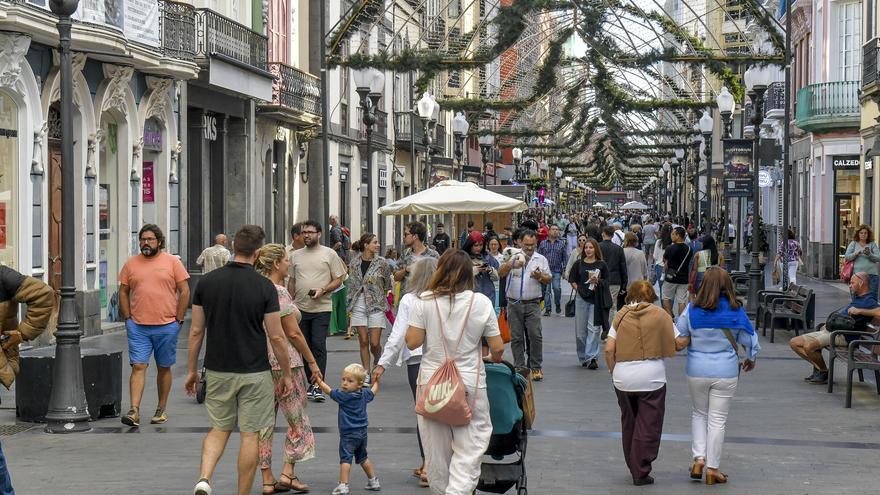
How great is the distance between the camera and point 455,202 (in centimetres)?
2198

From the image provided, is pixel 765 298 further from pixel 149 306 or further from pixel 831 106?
pixel 831 106

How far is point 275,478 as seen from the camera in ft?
32.7

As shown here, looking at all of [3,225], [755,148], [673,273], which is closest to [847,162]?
[755,148]

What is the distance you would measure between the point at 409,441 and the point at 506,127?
48922mm

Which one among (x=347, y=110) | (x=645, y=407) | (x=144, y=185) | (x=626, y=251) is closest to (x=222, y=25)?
(x=144, y=185)

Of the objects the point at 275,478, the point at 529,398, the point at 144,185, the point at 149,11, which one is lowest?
the point at 275,478

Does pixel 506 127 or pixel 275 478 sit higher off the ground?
pixel 506 127

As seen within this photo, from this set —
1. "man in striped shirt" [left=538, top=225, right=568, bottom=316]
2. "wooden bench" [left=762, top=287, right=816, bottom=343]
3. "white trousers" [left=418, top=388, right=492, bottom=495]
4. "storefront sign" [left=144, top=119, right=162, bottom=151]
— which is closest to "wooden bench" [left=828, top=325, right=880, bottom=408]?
"wooden bench" [left=762, top=287, right=816, bottom=343]

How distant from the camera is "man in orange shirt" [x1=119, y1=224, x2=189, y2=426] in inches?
484

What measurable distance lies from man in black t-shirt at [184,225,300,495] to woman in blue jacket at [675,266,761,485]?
320cm

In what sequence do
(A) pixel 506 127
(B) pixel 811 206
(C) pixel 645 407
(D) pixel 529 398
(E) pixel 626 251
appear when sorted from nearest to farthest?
(D) pixel 529 398 < (C) pixel 645 407 < (E) pixel 626 251 < (B) pixel 811 206 < (A) pixel 506 127

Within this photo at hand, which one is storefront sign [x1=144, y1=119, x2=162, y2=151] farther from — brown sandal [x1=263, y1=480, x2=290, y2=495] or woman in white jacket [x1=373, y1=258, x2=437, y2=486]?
brown sandal [x1=263, y1=480, x2=290, y2=495]

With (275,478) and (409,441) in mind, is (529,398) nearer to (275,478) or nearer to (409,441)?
(275,478)

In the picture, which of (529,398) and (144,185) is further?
(144,185)
